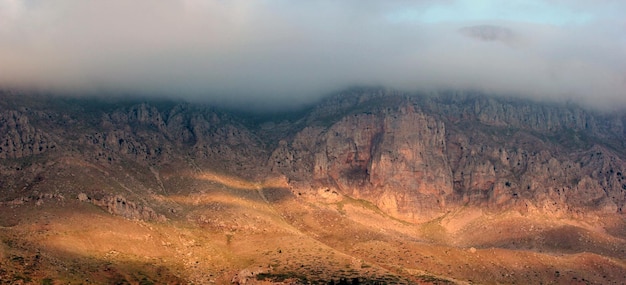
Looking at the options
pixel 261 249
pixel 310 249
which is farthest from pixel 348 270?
pixel 261 249

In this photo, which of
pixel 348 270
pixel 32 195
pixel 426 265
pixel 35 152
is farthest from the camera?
pixel 35 152

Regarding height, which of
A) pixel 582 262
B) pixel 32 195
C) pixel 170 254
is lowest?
pixel 582 262

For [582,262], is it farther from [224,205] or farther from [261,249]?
[224,205]

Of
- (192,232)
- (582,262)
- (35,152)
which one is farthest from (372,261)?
(35,152)

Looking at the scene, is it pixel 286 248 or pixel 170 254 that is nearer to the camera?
pixel 170 254

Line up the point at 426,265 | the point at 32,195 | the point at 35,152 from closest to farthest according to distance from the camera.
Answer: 1. the point at 32,195
2. the point at 426,265
3. the point at 35,152

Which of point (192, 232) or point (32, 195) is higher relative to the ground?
point (32, 195)

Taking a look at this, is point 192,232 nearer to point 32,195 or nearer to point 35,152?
point 32,195

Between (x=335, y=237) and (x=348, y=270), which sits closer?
(x=348, y=270)

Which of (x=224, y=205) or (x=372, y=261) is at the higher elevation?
(x=224, y=205)
